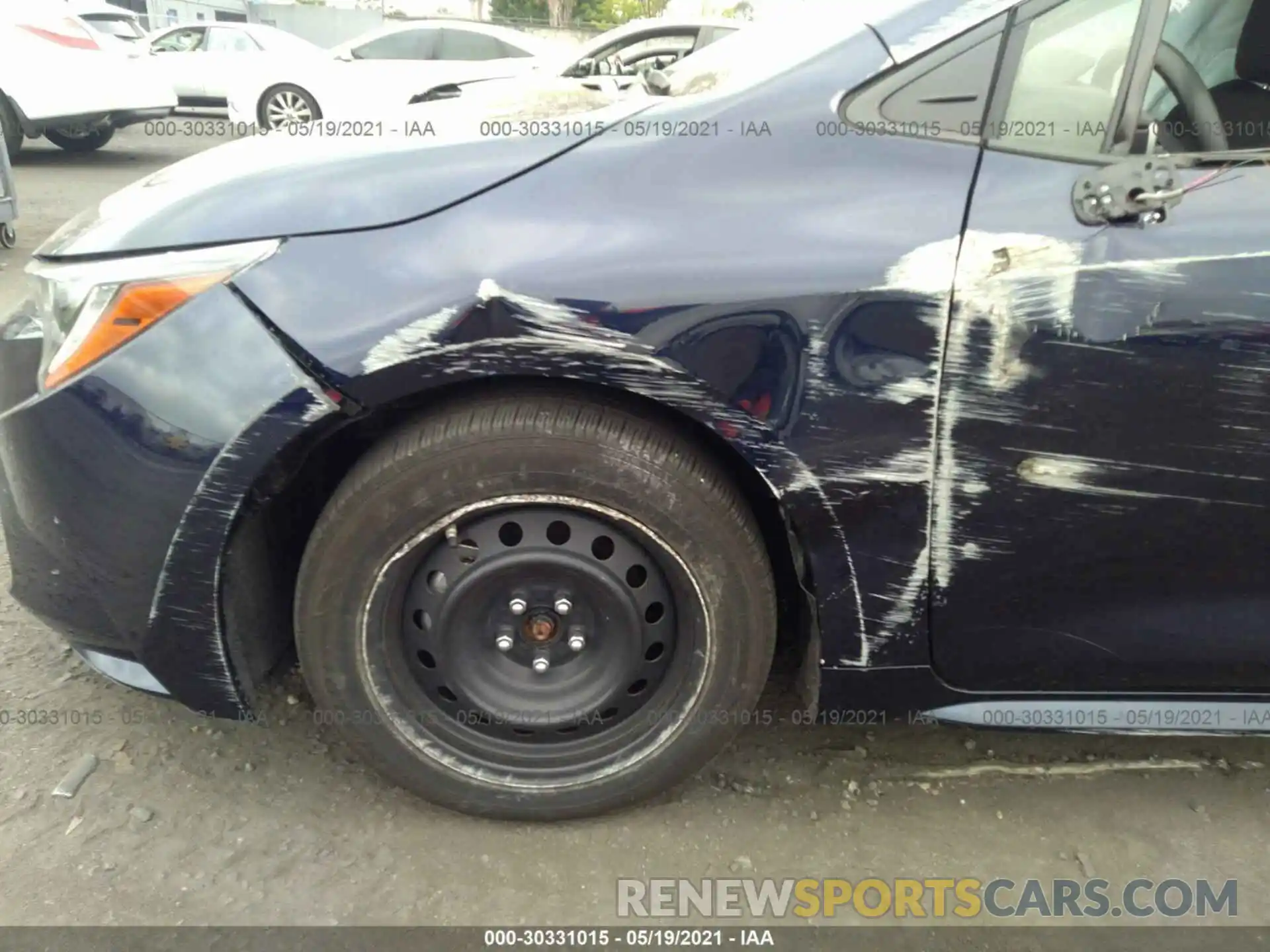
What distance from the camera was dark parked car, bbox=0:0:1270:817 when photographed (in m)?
1.63

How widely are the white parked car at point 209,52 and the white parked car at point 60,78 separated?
4.01 metres

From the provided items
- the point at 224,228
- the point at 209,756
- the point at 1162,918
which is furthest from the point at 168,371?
the point at 1162,918

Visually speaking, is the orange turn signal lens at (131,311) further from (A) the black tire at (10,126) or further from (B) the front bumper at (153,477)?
(A) the black tire at (10,126)

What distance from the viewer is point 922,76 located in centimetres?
169

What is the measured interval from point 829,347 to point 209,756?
5.35 feet

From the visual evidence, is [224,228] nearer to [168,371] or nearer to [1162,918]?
[168,371]

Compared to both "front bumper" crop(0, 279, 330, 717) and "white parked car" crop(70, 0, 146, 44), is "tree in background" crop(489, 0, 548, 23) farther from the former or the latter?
"front bumper" crop(0, 279, 330, 717)

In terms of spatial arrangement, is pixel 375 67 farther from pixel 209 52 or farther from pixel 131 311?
pixel 131 311

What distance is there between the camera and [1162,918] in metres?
1.91

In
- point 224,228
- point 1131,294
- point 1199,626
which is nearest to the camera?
point 1131,294

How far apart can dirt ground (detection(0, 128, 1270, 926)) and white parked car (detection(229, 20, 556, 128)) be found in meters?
10.1

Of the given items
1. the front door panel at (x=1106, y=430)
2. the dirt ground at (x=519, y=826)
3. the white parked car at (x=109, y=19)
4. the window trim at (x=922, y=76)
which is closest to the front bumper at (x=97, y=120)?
the white parked car at (x=109, y=19)

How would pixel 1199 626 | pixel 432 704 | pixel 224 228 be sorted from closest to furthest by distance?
pixel 224 228, pixel 1199 626, pixel 432 704

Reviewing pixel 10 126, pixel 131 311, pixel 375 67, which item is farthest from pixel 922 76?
pixel 375 67
